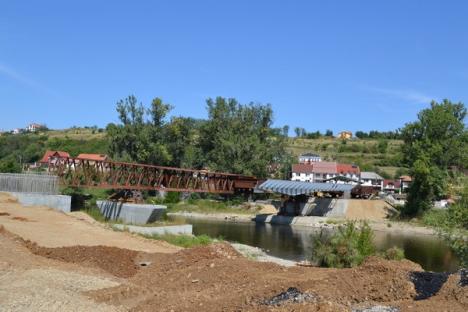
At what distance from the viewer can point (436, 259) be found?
3900 centimetres

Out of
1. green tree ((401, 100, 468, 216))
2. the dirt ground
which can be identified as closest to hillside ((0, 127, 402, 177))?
green tree ((401, 100, 468, 216))

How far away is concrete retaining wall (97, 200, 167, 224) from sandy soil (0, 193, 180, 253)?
571 centimetres

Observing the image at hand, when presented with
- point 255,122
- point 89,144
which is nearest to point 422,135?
point 255,122

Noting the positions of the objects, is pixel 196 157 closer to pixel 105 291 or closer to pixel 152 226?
pixel 152 226

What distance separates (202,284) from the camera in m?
14.1

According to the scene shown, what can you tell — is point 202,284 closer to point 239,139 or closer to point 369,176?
point 239,139

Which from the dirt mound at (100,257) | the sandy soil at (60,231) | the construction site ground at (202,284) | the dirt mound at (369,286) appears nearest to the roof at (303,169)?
the sandy soil at (60,231)

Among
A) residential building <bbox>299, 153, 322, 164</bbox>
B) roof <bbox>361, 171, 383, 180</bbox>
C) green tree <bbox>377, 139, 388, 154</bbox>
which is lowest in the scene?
roof <bbox>361, 171, 383, 180</bbox>

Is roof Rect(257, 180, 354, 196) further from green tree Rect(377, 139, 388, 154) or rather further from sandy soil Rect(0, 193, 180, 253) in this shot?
green tree Rect(377, 139, 388, 154)

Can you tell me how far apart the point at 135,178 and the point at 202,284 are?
47.5 m

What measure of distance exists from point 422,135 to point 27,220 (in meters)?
61.0

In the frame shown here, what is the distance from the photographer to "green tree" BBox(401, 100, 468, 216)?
7262 cm

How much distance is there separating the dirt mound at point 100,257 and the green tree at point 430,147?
5740cm

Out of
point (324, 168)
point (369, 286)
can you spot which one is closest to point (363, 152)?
point (324, 168)
